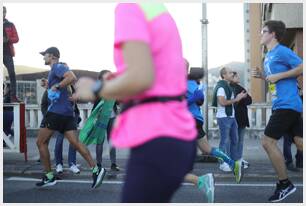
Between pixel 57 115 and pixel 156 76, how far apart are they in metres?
4.58

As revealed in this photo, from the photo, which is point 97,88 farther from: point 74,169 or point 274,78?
point 74,169

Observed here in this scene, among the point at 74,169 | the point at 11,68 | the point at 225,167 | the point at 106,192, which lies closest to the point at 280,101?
the point at 106,192

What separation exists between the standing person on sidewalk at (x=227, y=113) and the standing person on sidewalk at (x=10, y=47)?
3310 mm

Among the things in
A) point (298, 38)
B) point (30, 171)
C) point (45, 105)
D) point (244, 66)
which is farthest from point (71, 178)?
point (244, 66)

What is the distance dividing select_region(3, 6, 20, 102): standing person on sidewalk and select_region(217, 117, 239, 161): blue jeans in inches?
133

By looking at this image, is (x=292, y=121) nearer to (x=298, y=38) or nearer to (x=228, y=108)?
(x=228, y=108)

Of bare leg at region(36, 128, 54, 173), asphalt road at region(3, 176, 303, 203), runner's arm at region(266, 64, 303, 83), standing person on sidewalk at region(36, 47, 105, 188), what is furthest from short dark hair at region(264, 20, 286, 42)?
bare leg at region(36, 128, 54, 173)

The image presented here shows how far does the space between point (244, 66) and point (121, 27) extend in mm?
22864

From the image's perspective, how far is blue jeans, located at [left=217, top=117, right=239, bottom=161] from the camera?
25.7 ft

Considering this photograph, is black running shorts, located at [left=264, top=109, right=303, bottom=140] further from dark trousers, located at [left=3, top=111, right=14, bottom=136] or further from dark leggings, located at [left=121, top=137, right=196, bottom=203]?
dark trousers, located at [left=3, top=111, right=14, bottom=136]

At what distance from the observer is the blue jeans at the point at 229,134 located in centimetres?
782

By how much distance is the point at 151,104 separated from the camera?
81.0 inches

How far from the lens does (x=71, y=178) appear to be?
722 centimetres

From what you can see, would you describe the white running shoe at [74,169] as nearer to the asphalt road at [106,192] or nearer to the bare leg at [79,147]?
the asphalt road at [106,192]
